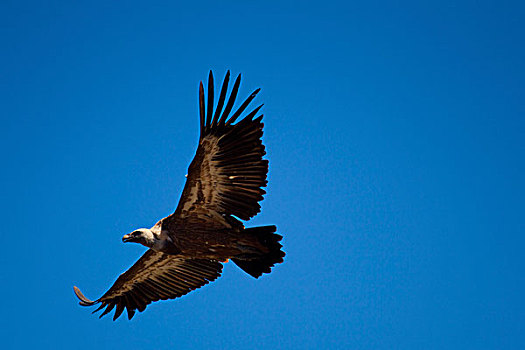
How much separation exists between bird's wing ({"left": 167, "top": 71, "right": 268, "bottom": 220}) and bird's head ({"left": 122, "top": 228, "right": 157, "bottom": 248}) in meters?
0.52

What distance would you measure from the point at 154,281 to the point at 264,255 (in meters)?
2.88

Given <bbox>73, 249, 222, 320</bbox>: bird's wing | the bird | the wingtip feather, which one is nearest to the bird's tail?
the bird

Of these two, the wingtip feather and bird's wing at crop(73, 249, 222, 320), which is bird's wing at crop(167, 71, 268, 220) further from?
the wingtip feather

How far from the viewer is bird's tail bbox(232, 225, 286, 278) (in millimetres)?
9953

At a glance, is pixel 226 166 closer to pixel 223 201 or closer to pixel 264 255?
pixel 223 201

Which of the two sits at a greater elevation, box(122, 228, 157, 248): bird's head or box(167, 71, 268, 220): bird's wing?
box(167, 71, 268, 220): bird's wing

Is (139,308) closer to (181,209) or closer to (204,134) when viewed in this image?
(181,209)

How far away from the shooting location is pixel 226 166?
9.70 meters

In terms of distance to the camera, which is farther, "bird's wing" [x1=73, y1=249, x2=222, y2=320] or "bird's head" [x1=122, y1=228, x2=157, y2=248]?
"bird's wing" [x1=73, y1=249, x2=222, y2=320]

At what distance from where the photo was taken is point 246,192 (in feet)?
32.1

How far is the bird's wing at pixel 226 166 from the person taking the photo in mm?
9406

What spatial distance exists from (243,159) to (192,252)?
6.45 ft

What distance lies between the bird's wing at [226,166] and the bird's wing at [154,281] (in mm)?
1784

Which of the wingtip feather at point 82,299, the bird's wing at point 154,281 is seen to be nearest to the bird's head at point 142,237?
the bird's wing at point 154,281
